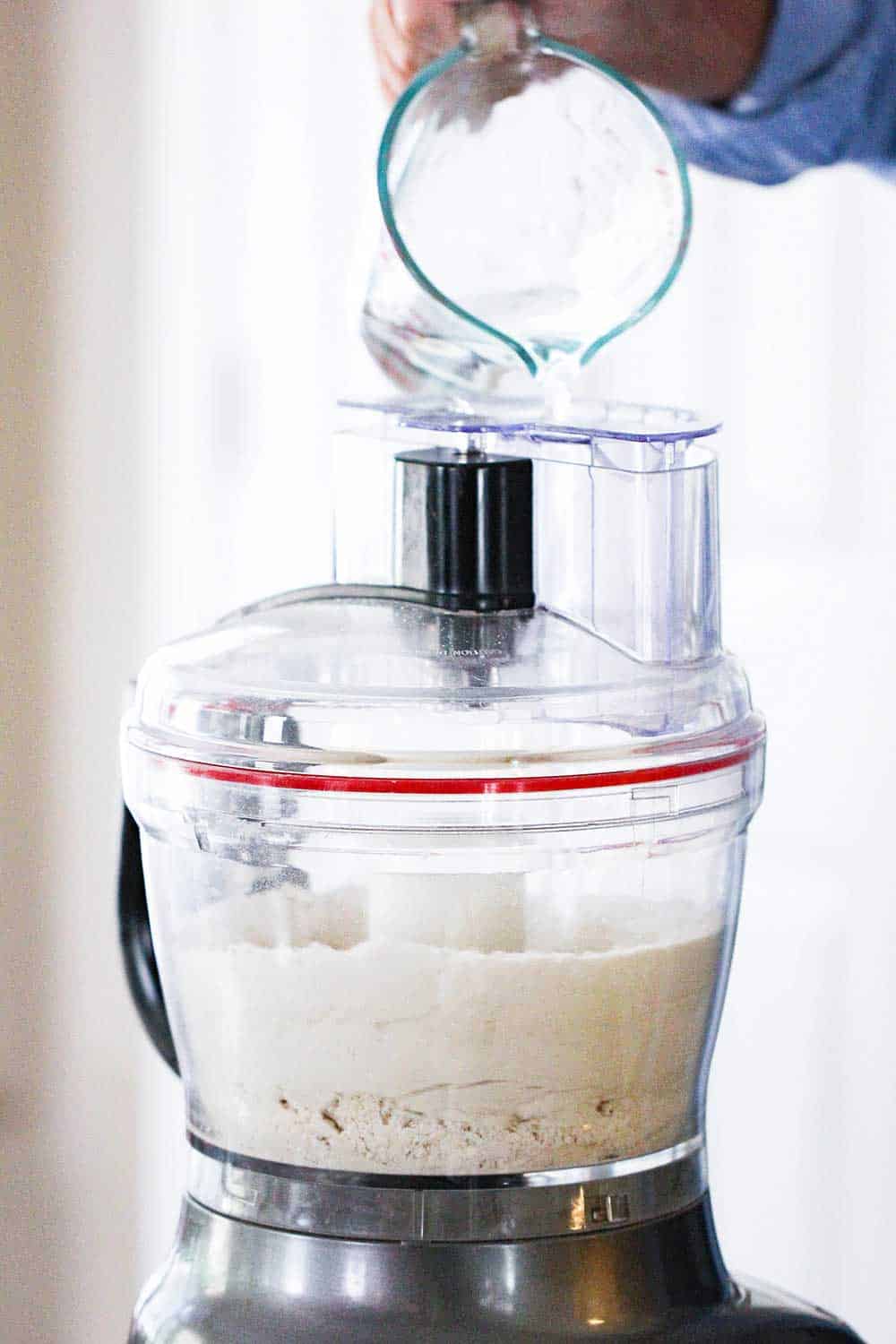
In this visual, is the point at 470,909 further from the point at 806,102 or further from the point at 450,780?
the point at 806,102

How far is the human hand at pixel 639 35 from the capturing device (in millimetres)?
501

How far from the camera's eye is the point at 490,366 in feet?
1.57

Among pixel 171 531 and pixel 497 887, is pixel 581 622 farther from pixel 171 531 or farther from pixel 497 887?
pixel 171 531

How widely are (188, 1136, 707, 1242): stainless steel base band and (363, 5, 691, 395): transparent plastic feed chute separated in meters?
0.21

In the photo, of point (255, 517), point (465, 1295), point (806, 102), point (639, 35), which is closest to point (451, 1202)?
point (465, 1295)

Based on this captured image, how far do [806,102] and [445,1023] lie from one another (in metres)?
0.47

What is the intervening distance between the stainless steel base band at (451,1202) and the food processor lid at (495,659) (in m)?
0.09

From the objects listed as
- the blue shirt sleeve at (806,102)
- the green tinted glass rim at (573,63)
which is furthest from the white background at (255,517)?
the green tinted glass rim at (573,63)

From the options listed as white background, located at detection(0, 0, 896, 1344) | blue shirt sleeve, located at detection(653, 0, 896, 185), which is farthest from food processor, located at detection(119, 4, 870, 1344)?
white background, located at detection(0, 0, 896, 1344)

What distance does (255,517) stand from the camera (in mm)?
1784

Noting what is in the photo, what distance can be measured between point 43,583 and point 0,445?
0.55 ft

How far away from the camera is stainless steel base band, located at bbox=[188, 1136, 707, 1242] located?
0.39 metres

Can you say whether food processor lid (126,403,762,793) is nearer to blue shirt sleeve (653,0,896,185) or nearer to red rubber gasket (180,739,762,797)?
red rubber gasket (180,739,762,797)

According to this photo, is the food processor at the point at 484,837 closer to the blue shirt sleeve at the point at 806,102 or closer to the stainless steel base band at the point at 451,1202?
the stainless steel base band at the point at 451,1202
